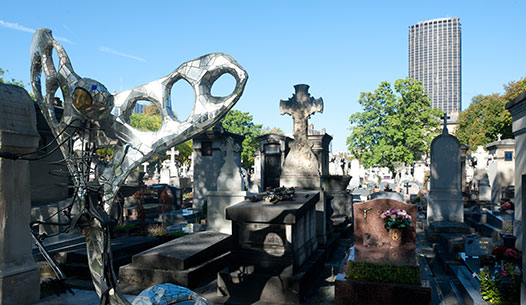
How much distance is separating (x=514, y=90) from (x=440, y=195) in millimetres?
35765

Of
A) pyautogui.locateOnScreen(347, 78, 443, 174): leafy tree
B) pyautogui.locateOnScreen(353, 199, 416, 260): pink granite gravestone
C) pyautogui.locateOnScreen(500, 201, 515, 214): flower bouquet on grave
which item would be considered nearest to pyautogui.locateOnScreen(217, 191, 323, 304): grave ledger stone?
pyautogui.locateOnScreen(353, 199, 416, 260): pink granite gravestone

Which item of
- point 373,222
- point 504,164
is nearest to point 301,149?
point 373,222

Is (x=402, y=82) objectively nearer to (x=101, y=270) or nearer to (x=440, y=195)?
(x=440, y=195)

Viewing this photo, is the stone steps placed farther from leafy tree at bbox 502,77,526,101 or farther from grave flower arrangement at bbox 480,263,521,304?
leafy tree at bbox 502,77,526,101

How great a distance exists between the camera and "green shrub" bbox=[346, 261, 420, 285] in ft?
20.3

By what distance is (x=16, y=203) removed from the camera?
512 centimetres

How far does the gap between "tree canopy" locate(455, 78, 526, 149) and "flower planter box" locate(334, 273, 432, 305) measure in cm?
4162

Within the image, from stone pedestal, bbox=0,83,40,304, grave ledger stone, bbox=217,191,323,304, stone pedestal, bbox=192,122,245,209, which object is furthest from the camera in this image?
stone pedestal, bbox=192,122,245,209

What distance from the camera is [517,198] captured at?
8.82 meters

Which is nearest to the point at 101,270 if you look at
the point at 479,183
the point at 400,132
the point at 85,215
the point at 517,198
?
the point at 85,215

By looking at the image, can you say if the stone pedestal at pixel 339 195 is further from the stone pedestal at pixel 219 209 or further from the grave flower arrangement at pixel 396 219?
the grave flower arrangement at pixel 396 219

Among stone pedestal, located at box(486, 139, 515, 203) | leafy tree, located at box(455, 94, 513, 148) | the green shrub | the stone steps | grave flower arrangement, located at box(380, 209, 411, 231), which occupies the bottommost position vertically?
the stone steps

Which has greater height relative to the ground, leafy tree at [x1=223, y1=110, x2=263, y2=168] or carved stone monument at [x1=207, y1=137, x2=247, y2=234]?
leafy tree at [x1=223, y1=110, x2=263, y2=168]

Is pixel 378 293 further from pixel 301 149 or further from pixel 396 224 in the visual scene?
pixel 301 149
